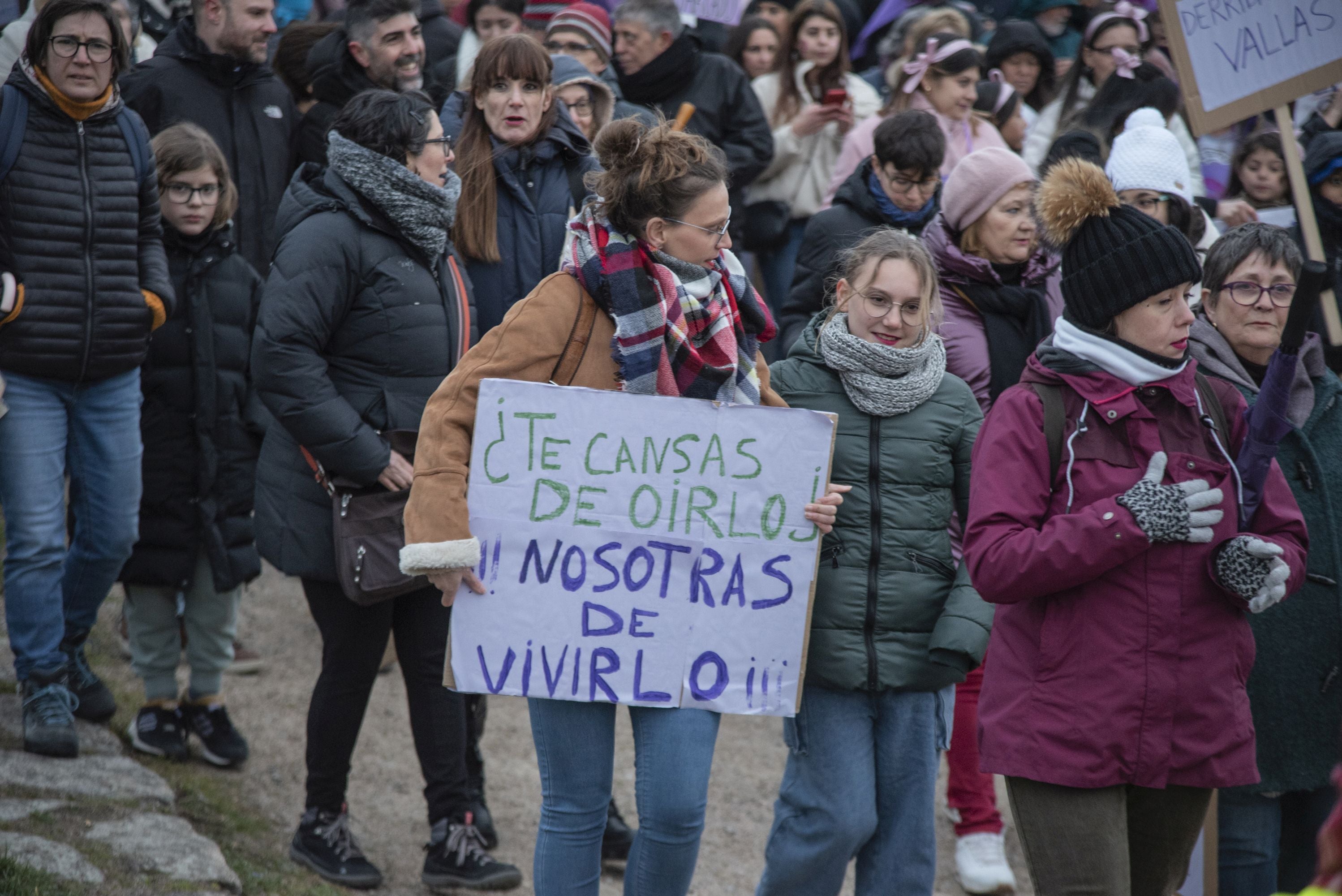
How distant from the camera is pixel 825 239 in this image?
526 cm

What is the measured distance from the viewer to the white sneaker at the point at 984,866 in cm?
502

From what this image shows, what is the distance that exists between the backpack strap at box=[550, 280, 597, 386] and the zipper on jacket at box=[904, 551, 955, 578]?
0.98 metres

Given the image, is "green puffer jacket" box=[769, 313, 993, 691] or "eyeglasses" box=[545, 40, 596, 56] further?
"eyeglasses" box=[545, 40, 596, 56]

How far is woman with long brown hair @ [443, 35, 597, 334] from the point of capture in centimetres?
484

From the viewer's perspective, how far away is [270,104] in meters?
6.35

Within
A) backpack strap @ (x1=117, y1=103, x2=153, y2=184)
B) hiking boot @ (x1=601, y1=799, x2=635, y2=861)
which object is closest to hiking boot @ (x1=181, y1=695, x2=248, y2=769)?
hiking boot @ (x1=601, y1=799, x2=635, y2=861)

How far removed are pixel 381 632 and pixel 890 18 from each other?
6.54m

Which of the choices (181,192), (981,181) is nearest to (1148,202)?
(981,181)

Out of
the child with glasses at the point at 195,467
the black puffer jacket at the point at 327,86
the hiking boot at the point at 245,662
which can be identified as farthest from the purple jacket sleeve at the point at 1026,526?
the hiking boot at the point at 245,662

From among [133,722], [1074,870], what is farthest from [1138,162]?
[133,722]

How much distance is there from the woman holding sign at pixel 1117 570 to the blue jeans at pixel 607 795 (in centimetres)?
70

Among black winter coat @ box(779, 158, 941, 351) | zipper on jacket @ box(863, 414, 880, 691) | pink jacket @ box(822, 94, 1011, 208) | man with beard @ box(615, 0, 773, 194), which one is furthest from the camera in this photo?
man with beard @ box(615, 0, 773, 194)

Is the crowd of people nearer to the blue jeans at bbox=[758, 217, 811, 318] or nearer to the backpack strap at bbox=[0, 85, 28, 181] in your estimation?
the backpack strap at bbox=[0, 85, 28, 181]

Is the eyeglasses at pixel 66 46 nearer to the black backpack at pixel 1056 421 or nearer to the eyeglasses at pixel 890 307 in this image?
the eyeglasses at pixel 890 307
